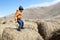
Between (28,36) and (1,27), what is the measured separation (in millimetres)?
4473

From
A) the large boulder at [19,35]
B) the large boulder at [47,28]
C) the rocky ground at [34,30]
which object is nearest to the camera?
the large boulder at [19,35]

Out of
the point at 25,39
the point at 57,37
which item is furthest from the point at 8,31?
the point at 57,37

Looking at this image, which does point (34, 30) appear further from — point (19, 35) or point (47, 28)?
point (47, 28)

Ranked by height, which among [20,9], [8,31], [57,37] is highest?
[20,9]

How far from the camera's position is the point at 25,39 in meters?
13.3

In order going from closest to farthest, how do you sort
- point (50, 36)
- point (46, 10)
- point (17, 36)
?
point (17, 36) < point (50, 36) < point (46, 10)

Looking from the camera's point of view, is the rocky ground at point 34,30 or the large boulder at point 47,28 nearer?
the rocky ground at point 34,30

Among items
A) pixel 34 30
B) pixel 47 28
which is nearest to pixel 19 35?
pixel 34 30

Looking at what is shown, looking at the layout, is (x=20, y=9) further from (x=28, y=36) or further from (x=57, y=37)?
(x=57, y=37)

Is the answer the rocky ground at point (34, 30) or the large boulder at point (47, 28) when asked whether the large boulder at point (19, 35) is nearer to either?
the rocky ground at point (34, 30)

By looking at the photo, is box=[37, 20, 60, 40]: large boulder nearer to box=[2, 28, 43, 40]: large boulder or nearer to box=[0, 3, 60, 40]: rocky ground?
box=[0, 3, 60, 40]: rocky ground

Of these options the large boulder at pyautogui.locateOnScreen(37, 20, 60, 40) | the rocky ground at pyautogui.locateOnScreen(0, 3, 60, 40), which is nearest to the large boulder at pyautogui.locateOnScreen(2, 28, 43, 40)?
the rocky ground at pyautogui.locateOnScreen(0, 3, 60, 40)

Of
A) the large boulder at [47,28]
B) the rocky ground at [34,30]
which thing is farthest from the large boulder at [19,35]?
the large boulder at [47,28]

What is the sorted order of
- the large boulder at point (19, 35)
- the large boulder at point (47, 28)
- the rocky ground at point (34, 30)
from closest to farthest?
the large boulder at point (19, 35), the rocky ground at point (34, 30), the large boulder at point (47, 28)
